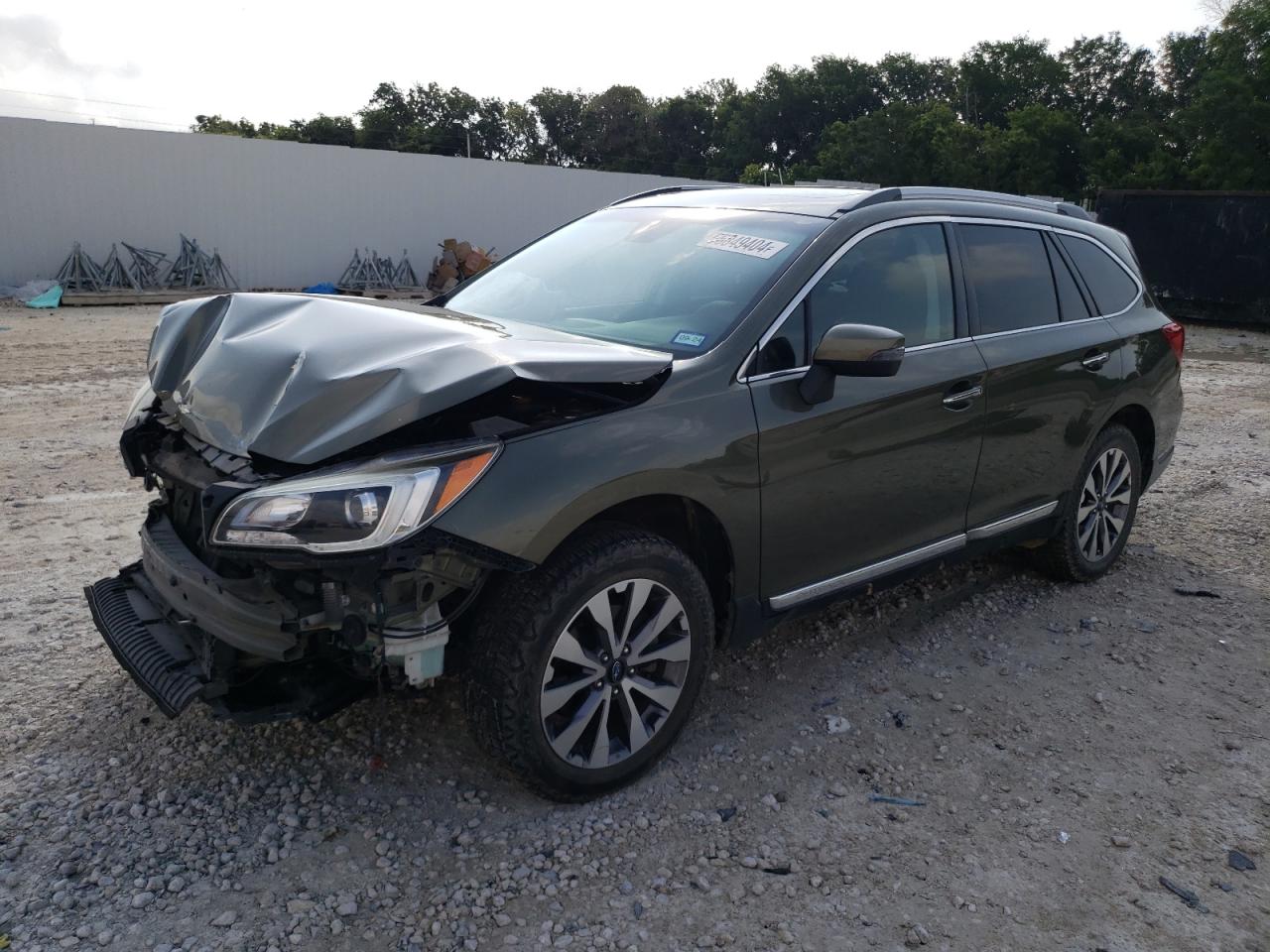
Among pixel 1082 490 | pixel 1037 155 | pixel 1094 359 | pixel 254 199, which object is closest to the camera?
pixel 1094 359

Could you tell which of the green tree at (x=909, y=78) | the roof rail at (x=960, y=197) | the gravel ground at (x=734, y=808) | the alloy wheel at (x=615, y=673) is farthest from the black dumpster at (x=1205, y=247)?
the green tree at (x=909, y=78)

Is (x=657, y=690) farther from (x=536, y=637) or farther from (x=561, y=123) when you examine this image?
(x=561, y=123)

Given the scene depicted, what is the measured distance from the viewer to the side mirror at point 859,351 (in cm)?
319

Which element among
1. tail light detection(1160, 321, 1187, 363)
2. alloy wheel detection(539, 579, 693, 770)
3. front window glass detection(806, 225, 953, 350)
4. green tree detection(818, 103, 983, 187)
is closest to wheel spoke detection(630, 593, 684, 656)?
alloy wheel detection(539, 579, 693, 770)

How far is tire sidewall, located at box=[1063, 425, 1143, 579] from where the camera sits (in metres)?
4.82

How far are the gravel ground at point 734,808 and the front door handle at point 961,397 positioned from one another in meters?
1.10

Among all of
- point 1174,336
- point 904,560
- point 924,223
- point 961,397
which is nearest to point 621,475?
point 904,560

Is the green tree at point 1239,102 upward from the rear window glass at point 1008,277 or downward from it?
upward

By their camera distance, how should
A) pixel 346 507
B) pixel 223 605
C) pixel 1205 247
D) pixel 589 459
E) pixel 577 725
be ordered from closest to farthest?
1. pixel 346 507
2. pixel 223 605
3. pixel 589 459
4. pixel 577 725
5. pixel 1205 247

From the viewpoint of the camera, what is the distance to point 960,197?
429 centimetres

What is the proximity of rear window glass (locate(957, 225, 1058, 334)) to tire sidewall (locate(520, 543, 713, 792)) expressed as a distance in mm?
1892

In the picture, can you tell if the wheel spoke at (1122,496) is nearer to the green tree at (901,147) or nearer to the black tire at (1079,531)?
the black tire at (1079,531)

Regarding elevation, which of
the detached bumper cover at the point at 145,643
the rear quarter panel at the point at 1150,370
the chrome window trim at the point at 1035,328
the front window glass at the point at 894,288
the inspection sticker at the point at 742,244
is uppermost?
the inspection sticker at the point at 742,244

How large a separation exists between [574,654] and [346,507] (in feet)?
2.61
